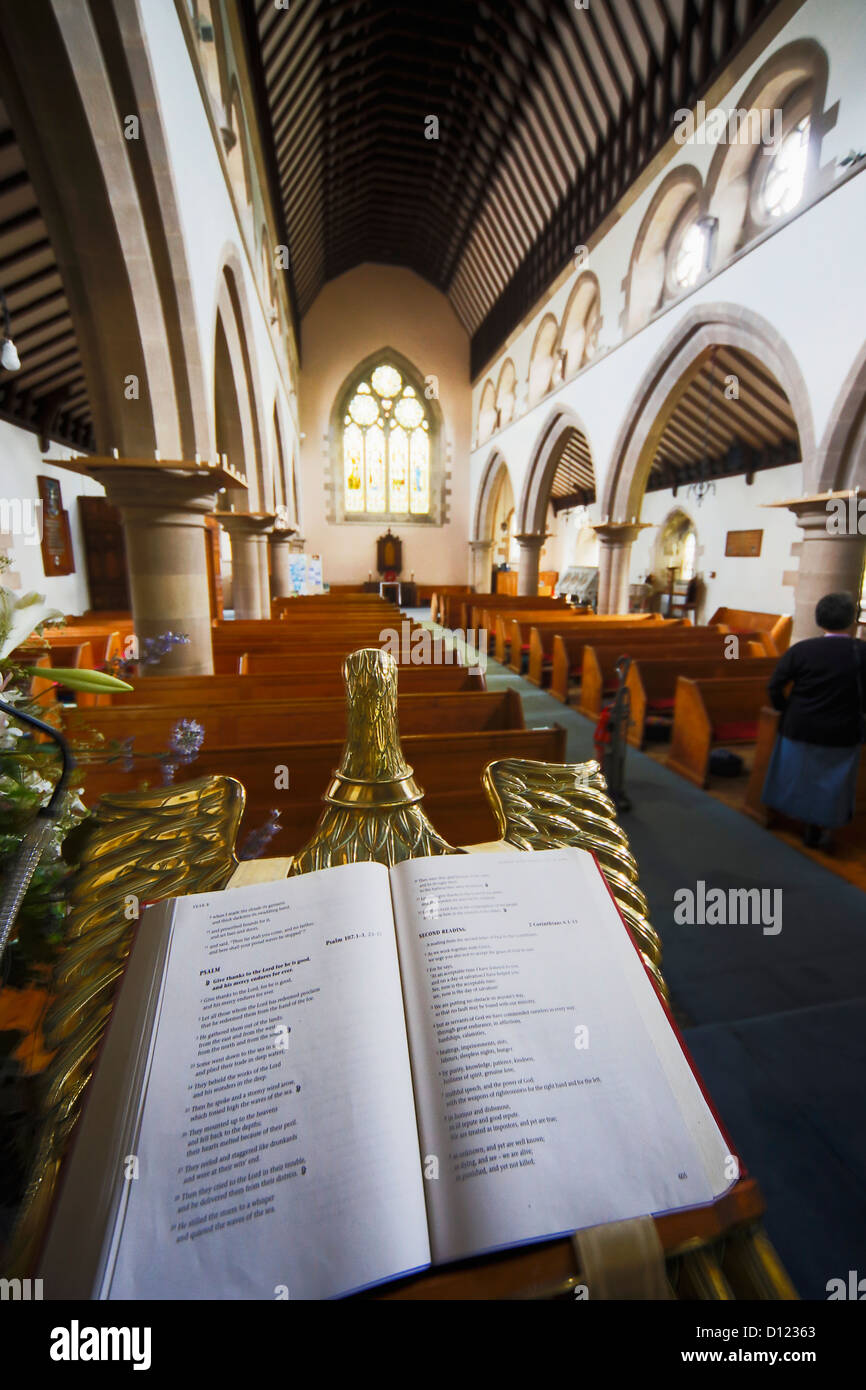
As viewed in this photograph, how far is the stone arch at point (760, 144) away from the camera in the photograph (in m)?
5.39

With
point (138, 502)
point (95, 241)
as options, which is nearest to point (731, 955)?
point (138, 502)

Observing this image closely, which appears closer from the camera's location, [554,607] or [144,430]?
[144,430]

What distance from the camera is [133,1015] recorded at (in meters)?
0.57

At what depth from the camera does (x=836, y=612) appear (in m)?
2.83

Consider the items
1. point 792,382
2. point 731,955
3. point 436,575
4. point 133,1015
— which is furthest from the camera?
point 436,575

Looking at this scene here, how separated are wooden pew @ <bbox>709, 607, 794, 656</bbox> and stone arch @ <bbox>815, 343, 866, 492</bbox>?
259 cm

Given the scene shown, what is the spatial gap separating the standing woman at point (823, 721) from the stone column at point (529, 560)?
9.96 meters

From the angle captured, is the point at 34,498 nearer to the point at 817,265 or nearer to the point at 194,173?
the point at 194,173

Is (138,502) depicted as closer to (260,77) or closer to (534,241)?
(260,77)

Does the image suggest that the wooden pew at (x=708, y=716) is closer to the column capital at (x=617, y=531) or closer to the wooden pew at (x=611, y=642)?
the wooden pew at (x=611, y=642)

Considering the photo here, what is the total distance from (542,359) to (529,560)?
3.96 meters

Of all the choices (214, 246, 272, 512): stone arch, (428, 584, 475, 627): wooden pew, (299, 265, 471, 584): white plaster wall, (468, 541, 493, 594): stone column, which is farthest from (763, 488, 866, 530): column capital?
(299, 265, 471, 584): white plaster wall

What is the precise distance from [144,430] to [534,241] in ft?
37.5

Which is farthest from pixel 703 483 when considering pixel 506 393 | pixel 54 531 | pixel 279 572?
pixel 54 531
